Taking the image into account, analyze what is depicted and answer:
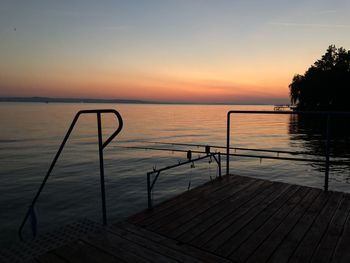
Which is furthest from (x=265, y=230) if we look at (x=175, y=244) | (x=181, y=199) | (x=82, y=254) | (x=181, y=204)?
(x=82, y=254)

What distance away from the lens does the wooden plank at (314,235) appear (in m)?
3.34

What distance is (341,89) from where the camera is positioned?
64.1 metres

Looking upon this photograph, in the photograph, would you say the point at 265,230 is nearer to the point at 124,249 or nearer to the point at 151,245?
the point at 151,245

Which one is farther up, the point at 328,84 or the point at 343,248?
A: the point at 328,84

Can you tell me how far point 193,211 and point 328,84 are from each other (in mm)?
73038

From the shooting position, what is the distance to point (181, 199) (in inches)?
214

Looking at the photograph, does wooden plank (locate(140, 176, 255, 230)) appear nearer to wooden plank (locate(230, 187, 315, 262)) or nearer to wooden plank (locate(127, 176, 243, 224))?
wooden plank (locate(127, 176, 243, 224))

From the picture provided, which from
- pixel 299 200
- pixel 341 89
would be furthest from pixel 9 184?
pixel 341 89

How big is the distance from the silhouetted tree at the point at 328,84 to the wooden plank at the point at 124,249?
72907 mm

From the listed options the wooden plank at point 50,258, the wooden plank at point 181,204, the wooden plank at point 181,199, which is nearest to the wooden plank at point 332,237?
the wooden plank at point 181,204

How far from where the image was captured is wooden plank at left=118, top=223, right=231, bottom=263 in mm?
3291

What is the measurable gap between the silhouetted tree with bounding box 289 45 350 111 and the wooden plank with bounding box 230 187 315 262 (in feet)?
229

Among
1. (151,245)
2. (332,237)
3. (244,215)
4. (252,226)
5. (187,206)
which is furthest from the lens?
(187,206)

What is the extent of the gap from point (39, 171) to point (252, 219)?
56.7 feet
